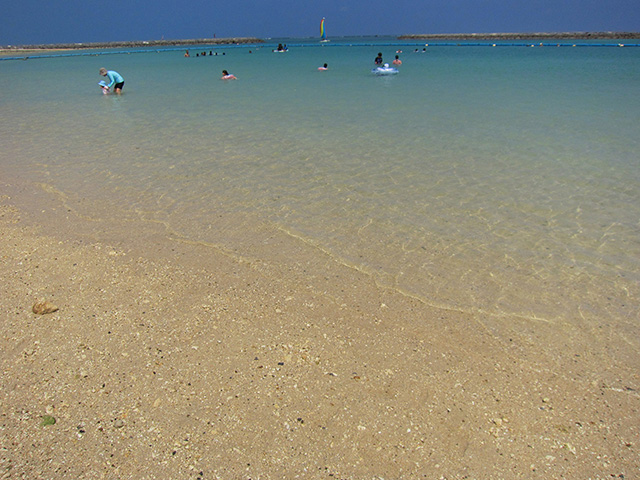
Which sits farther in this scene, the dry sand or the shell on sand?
the shell on sand

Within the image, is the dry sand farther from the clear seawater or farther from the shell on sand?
the clear seawater

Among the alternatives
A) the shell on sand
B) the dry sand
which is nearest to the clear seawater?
the dry sand

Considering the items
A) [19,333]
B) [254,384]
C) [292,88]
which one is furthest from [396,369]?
[292,88]

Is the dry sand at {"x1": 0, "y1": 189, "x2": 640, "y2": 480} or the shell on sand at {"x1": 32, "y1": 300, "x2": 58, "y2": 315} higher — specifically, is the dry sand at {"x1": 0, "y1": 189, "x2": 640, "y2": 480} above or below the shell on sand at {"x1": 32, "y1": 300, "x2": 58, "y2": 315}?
below

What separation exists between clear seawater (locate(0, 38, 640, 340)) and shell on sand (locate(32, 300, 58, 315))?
1.77 metres

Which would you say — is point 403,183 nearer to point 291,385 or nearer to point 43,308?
point 291,385

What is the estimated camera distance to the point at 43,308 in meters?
3.81

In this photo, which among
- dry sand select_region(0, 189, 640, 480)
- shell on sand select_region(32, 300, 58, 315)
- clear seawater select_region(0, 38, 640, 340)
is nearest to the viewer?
dry sand select_region(0, 189, 640, 480)

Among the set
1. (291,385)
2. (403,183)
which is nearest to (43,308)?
(291,385)

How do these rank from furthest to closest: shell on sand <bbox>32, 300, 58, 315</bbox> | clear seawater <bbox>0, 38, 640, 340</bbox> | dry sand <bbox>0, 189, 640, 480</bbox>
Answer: clear seawater <bbox>0, 38, 640, 340</bbox> → shell on sand <bbox>32, 300, 58, 315</bbox> → dry sand <bbox>0, 189, 640, 480</bbox>

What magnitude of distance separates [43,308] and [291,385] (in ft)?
7.90

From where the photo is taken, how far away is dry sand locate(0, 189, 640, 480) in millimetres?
2516

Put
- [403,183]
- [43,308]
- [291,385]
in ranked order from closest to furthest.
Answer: [291,385] < [43,308] < [403,183]

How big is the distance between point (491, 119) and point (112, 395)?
1164cm
